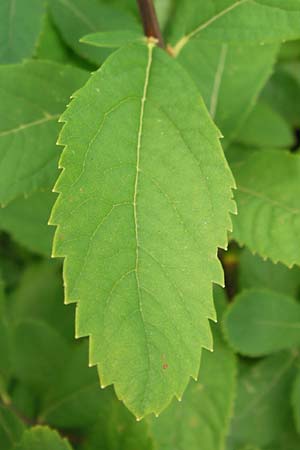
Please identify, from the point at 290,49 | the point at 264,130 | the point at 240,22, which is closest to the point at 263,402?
the point at 264,130

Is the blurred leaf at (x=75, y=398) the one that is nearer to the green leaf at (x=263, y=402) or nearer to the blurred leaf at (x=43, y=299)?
the blurred leaf at (x=43, y=299)

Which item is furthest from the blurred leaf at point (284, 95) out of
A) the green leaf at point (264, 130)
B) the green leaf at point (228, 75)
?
the green leaf at point (228, 75)

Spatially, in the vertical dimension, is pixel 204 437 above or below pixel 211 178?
below

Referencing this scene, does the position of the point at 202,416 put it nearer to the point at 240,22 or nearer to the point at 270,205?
the point at 270,205

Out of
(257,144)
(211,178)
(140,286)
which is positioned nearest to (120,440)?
(140,286)

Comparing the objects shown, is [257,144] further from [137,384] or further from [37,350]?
[137,384]

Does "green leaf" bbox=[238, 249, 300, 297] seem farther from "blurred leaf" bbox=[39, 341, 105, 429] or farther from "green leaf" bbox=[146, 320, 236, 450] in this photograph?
"blurred leaf" bbox=[39, 341, 105, 429]

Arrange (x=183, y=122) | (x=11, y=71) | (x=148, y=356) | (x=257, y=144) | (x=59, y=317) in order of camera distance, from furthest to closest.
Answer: (x=59, y=317), (x=257, y=144), (x=11, y=71), (x=183, y=122), (x=148, y=356)
